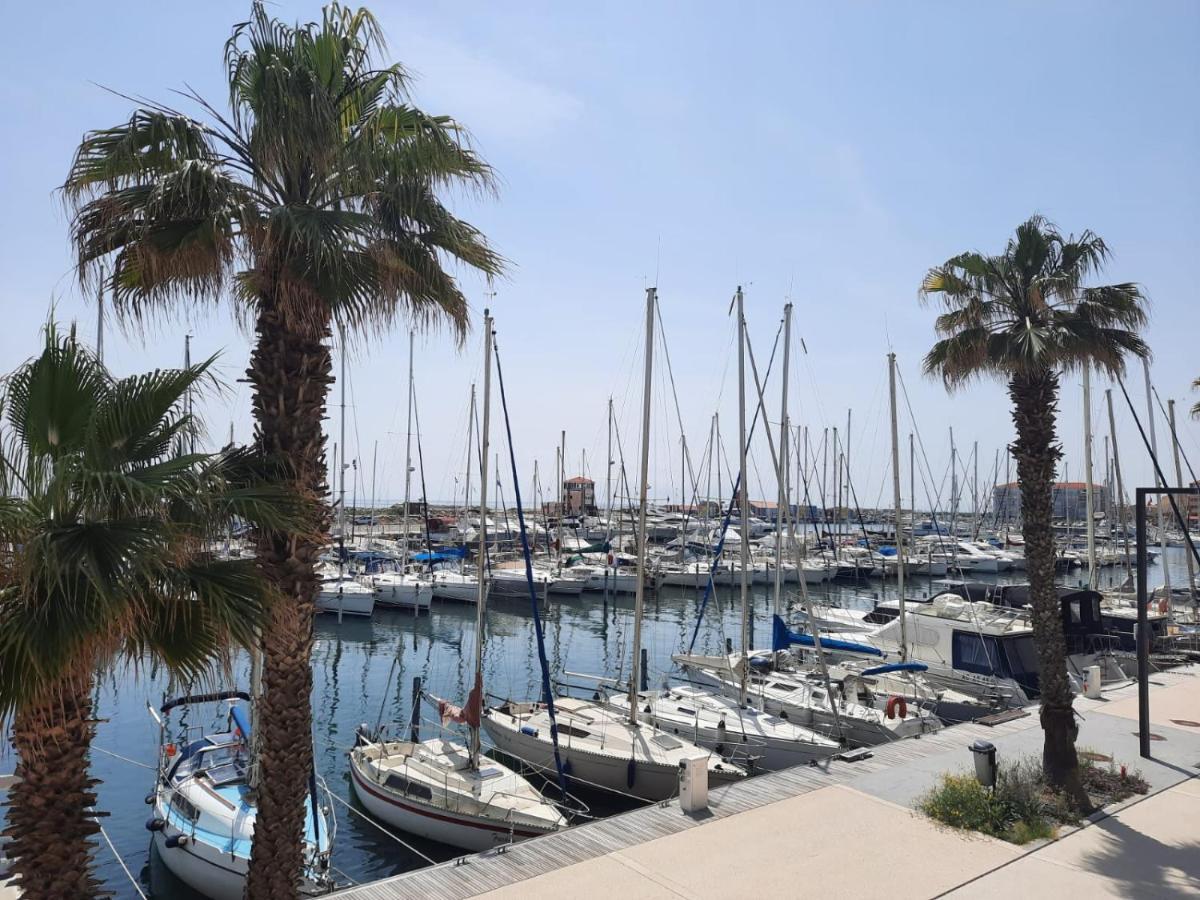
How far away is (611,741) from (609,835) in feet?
24.8

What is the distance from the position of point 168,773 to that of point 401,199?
45.4 ft

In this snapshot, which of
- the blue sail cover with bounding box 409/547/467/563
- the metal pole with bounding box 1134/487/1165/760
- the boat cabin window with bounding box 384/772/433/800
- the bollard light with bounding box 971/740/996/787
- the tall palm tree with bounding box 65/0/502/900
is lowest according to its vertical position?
the boat cabin window with bounding box 384/772/433/800

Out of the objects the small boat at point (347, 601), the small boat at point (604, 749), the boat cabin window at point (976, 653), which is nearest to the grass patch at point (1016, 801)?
the small boat at point (604, 749)

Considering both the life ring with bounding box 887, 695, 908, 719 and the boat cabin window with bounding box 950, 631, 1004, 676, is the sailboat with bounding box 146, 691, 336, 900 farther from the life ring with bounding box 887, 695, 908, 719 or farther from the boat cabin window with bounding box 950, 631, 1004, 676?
the boat cabin window with bounding box 950, 631, 1004, 676

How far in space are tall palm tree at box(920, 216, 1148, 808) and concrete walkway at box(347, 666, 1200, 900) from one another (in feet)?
5.90

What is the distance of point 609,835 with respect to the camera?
34.3 feet

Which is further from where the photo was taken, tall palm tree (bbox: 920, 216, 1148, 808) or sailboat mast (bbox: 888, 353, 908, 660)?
sailboat mast (bbox: 888, 353, 908, 660)

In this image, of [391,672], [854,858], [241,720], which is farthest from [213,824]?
[391,672]

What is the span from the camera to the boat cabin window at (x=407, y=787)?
51.4ft

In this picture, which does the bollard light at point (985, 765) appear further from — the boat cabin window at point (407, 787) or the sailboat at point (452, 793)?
the boat cabin window at point (407, 787)

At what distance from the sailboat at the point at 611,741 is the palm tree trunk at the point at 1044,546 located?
6.47 metres

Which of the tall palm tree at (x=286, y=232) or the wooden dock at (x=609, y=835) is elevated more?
the tall palm tree at (x=286, y=232)

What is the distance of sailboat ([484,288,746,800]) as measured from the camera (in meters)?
16.8

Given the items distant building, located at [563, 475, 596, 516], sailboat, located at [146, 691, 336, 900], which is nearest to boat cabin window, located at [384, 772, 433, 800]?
sailboat, located at [146, 691, 336, 900]
